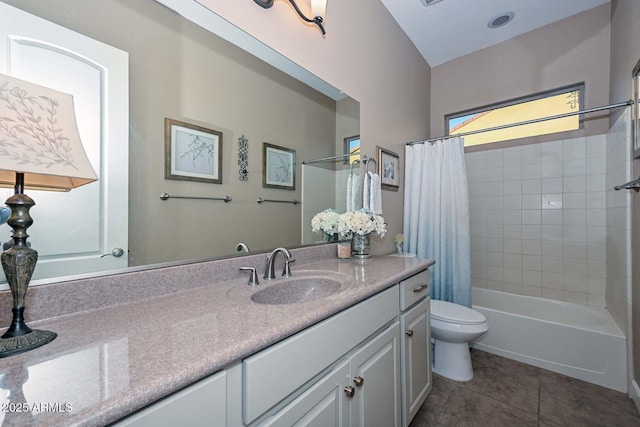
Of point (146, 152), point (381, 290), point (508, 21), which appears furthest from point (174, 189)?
point (508, 21)

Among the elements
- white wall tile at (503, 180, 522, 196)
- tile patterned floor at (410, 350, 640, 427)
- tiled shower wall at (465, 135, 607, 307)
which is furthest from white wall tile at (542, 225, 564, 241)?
tile patterned floor at (410, 350, 640, 427)

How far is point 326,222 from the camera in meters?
1.62

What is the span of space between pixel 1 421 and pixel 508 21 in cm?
348

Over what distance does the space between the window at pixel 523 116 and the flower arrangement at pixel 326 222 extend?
6.91ft

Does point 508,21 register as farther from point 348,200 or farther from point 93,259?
point 93,259

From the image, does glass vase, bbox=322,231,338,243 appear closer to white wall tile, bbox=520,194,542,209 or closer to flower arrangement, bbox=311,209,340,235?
flower arrangement, bbox=311,209,340,235

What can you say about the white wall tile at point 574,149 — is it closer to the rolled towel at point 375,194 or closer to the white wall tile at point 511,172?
the white wall tile at point 511,172

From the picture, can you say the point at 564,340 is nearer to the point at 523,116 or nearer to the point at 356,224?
the point at 356,224

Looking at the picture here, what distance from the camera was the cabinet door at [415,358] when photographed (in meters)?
1.28

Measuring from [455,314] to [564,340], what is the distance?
800mm

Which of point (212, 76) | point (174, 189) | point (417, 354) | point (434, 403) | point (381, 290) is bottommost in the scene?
point (434, 403)

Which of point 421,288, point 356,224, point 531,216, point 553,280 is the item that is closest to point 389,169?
point 356,224

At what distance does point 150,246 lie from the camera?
0.90 meters

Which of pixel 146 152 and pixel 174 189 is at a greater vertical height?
pixel 146 152
